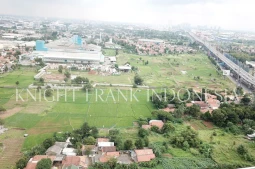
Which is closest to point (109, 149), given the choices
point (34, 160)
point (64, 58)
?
point (34, 160)

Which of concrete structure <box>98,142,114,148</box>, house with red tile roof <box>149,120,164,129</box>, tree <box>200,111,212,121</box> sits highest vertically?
tree <box>200,111,212,121</box>

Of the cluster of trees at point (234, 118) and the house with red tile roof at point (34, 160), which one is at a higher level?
the cluster of trees at point (234, 118)

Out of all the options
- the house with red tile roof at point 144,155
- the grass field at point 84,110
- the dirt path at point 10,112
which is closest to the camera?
the house with red tile roof at point 144,155

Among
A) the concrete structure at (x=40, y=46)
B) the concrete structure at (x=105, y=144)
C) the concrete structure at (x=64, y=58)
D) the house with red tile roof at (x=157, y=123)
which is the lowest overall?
the concrete structure at (x=105, y=144)

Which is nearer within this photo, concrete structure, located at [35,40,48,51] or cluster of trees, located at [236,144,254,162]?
cluster of trees, located at [236,144,254,162]

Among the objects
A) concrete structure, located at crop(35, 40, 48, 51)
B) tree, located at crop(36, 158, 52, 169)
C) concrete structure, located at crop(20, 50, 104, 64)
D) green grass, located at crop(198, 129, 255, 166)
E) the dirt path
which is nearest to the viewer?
tree, located at crop(36, 158, 52, 169)

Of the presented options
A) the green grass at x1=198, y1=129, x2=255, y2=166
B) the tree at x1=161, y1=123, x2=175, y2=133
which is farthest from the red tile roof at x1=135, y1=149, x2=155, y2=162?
the green grass at x1=198, y1=129, x2=255, y2=166

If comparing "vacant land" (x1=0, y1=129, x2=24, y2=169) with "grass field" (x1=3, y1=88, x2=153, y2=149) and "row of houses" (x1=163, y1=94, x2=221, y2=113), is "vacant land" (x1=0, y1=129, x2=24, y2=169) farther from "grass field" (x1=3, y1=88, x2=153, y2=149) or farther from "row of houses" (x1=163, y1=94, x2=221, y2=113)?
"row of houses" (x1=163, y1=94, x2=221, y2=113)

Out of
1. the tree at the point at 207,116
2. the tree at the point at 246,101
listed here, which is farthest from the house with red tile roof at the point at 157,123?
the tree at the point at 246,101

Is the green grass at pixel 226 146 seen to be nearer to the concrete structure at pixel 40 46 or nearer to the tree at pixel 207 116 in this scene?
the tree at pixel 207 116
